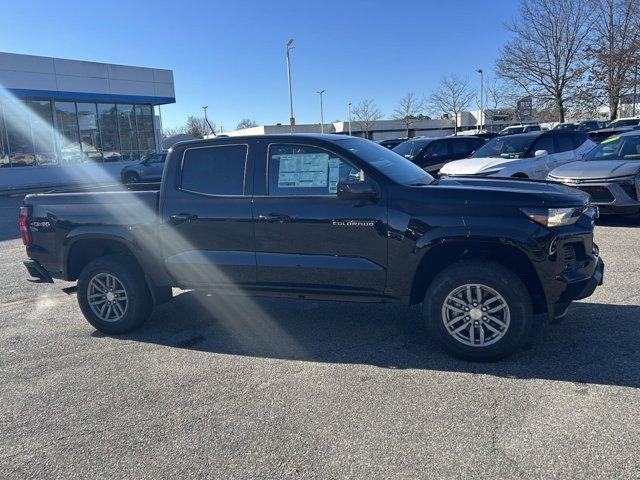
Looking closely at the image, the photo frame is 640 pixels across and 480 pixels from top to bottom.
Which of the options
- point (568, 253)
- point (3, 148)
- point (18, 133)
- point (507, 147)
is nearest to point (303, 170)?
point (568, 253)

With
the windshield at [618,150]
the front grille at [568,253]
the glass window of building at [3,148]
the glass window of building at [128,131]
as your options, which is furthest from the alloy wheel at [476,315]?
the glass window of building at [128,131]

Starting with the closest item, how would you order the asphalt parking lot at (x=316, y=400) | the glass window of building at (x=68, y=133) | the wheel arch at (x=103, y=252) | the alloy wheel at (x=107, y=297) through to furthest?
the asphalt parking lot at (x=316, y=400) → the wheel arch at (x=103, y=252) → the alloy wheel at (x=107, y=297) → the glass window of building at (x=68, y=133)

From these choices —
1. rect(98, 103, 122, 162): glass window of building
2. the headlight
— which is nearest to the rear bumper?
the headlight

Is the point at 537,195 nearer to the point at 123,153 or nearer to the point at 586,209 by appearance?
the point at 586,209

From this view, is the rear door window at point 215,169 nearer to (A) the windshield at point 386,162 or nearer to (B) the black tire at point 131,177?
(A) the windshield at point 386,162

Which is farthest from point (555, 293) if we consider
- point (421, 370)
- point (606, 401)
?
point (421, 370)

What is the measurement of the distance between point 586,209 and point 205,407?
11.1 feet

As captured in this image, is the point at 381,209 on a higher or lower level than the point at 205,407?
higher

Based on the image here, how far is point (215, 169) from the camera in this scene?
4.98 metres

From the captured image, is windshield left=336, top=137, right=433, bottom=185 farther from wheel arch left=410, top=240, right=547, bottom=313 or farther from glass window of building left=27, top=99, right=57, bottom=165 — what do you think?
glass window of building left=27, top=99, right=57, bottom=165

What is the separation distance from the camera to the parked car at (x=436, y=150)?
14789 millimetres

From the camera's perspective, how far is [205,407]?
A: 374 centimetres

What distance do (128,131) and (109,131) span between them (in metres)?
1.36

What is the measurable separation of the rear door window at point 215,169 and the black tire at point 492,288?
6.55 ft
